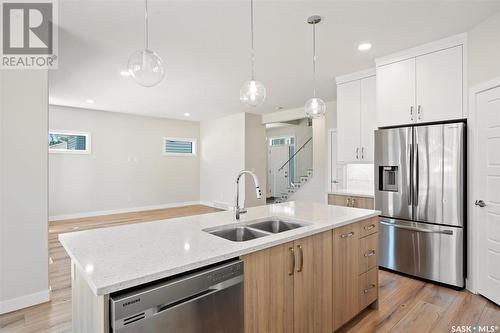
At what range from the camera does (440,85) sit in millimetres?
3027

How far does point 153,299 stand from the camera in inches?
41.3

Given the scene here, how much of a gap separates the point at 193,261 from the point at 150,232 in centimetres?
66

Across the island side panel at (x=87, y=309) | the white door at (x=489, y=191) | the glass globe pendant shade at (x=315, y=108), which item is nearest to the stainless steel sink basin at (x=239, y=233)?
the island side panel at (x=87, y=309)

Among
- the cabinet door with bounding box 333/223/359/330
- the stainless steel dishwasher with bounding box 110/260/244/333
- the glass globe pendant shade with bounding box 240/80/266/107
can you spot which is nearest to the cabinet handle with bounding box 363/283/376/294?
the cabinet door with bounding box 333/223/359/330

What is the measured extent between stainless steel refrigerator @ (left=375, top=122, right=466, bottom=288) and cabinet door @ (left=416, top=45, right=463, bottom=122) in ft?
0.68

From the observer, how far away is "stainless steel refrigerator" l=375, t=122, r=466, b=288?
281 cm

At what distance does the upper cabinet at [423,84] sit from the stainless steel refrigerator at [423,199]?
0.68 feet

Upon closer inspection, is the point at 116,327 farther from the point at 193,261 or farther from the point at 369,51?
the point at 369,51

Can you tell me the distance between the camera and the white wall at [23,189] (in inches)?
96.7

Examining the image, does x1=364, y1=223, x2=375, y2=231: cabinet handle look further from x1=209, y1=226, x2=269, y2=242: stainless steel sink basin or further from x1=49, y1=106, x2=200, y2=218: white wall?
x1=49, y1=106, x2=200, y2=218: white wall

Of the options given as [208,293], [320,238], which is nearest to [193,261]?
[208,293]

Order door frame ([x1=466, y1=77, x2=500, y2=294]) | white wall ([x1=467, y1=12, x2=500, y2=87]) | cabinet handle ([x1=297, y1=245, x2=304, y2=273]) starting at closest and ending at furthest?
cabinet handle ([x1=297, y1=245, x2=304, y2=273])
white wall ([x1=467, y1=12, x2=500, y2=87])
door frame ([x1=466, y1=77, x2=500, y2=294])

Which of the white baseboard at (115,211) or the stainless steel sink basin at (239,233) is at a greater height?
the stainless steel sink basin at (239,233)
